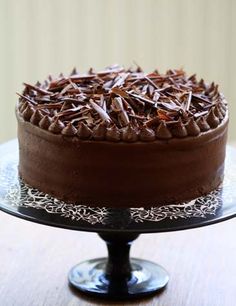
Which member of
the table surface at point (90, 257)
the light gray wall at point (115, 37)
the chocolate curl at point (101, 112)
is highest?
the chocolate curl at point (101, 112)

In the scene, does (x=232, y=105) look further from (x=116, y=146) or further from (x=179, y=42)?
(x=116, y=146)

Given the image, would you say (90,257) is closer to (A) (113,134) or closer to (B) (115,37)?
(A) (113,134)

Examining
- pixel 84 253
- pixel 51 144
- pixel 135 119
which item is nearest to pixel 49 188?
pixel 51 144

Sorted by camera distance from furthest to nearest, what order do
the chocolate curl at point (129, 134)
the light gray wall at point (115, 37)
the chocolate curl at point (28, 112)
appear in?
the light gray wall at point (115, 37) → the chocolate curl at point (28, 112) → the chocolate curl at point (129, 134)

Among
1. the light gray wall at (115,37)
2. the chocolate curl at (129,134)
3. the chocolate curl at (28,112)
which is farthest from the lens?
the light gray wall at (115,37)

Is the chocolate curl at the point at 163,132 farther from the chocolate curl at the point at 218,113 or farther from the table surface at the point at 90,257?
the table surface at the point at 90,257

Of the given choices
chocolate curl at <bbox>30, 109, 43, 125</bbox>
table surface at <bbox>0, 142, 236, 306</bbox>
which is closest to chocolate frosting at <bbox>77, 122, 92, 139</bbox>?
chocolate curl at <bbox>30, 109, 43, 125</bbox>

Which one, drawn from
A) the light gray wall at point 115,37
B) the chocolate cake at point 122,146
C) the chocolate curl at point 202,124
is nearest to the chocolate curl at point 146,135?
the chocolate cake at point 122,146
